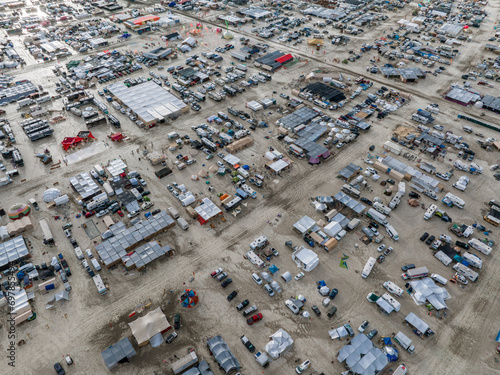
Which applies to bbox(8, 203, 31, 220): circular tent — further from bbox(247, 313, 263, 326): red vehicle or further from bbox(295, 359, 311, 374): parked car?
bbox(295, 359, 311, 374): parked car

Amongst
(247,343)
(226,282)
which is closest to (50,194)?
(226,282)

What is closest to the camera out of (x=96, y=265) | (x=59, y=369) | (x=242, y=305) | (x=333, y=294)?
(x=59, y=369)

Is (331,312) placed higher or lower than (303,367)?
higher

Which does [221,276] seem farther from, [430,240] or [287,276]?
[430,240]

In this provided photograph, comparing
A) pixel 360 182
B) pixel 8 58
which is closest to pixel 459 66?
pixel 360 182

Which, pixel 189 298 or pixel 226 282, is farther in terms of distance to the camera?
pixel 226 282
